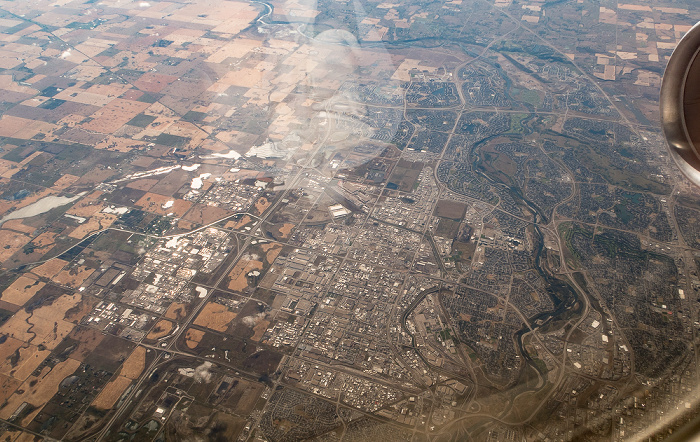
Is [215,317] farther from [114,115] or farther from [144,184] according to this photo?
[114,115]

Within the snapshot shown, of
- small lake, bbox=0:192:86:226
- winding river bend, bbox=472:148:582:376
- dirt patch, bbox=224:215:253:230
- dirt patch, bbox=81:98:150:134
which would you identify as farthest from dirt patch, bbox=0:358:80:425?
dirt patch, bbox=81:98:150:134

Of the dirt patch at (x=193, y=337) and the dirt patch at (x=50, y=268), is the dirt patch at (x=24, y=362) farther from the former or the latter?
the dirt patch at (x=193, y=337)

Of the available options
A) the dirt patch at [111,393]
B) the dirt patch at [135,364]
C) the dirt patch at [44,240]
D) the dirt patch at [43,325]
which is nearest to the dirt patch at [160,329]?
the dirt patch at [135,364]

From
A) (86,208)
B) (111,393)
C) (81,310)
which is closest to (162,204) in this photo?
(86,208)

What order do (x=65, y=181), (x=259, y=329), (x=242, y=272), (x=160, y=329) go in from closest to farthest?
(x=259, y=329), (x=160, y=329), (x=242, y=272), (x=65, y=181)

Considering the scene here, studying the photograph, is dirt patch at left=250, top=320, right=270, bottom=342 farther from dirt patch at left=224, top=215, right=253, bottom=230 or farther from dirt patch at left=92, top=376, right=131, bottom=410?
dirt patch at left=224, top=215, right=253, bottom=230

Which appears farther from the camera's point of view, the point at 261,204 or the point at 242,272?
the point at 261,204

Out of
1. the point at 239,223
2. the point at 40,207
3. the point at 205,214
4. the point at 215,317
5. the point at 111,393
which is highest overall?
the point at 40,207
